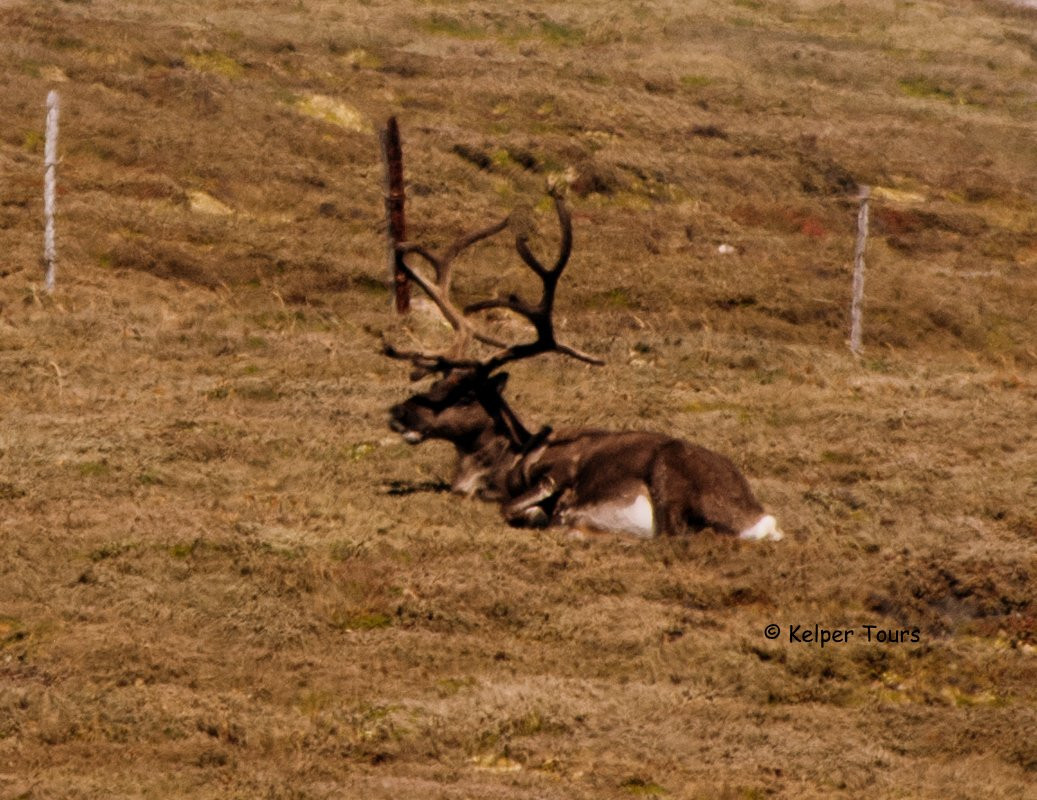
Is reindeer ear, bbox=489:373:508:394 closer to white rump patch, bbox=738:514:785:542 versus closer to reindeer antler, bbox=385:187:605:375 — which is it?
reindeer antler, bbox=385:187:605:375

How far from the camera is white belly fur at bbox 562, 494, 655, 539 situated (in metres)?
9.81

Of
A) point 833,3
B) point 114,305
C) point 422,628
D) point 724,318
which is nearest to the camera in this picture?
point 422,628

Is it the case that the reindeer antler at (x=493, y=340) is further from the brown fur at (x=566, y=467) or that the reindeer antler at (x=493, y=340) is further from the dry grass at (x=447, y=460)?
the dry grass at (x=447, y=460)

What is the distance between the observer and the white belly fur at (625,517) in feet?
32.2

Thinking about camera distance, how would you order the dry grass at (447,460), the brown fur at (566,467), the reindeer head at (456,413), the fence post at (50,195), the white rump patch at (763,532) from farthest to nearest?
the fence post at (50,195), the reindeer head at (456,413), the brown fur at (566,467), the white rump patch at (763,532), the dry grass at (447,460)

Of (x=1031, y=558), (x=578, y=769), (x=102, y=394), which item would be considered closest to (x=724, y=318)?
(x=102, y=394)

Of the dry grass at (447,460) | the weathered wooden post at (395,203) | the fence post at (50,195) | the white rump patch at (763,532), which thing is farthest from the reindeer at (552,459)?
the fence post at (50,195)

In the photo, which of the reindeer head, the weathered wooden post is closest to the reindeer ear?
the reindeer head

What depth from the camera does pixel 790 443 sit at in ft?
39.6

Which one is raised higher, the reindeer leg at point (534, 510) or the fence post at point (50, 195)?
the fence post at point (50, 195)

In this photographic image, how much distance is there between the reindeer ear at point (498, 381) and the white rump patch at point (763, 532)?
8.57 ft

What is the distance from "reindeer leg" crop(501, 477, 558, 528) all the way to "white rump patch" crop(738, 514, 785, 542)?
153 centimetres

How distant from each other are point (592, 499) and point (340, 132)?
16262 mm

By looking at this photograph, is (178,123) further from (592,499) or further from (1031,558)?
(1031,558)
